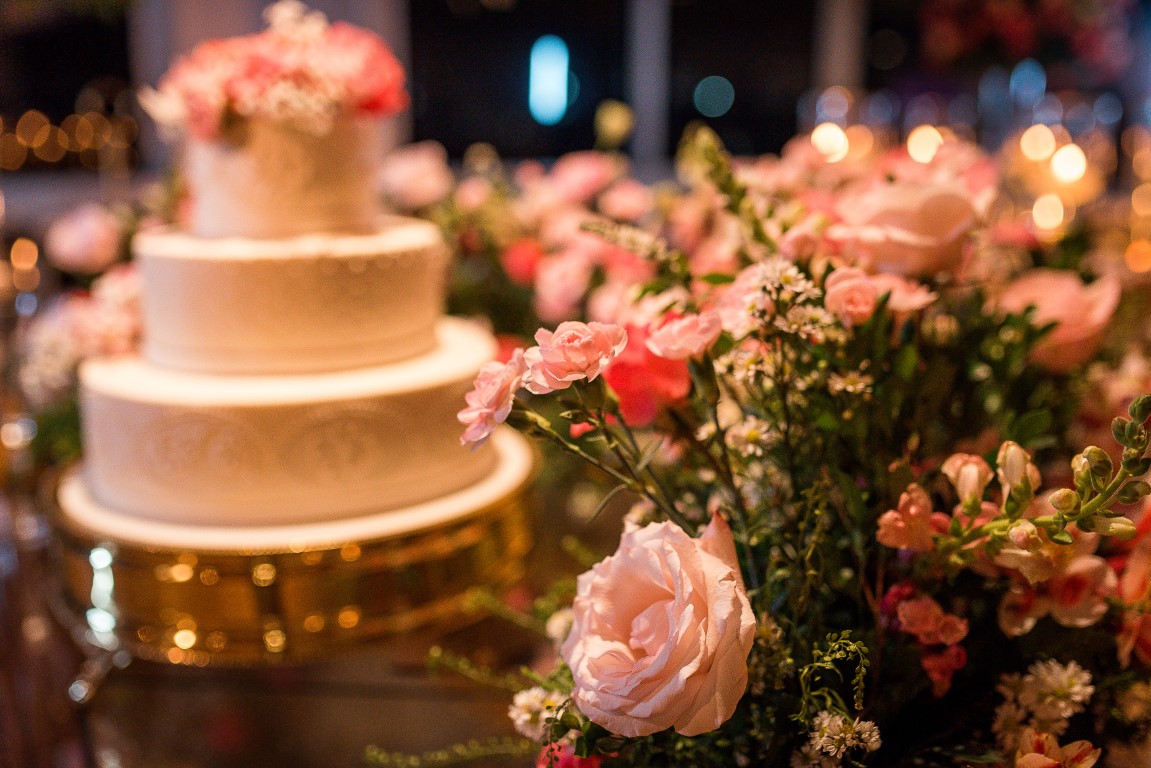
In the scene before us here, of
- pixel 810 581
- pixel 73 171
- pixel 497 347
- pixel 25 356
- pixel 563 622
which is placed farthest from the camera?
pixel 73 171

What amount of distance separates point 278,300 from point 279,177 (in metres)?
0.22

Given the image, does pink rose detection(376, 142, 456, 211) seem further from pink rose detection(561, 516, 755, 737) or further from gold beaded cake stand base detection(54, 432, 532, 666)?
pink rose detection(561, 516, 755, 737)

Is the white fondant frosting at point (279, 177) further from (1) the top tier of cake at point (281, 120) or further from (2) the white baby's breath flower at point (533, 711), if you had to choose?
(2) the white baby's breath flower at point (533, 711)

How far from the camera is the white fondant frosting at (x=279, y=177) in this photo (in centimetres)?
167

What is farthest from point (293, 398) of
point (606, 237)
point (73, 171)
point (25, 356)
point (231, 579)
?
point (73, 171)

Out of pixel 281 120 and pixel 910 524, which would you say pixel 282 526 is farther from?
pixel 910 524

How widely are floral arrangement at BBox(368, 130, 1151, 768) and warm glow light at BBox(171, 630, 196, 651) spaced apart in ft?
2.02

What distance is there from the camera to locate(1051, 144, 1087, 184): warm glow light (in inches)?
83.9

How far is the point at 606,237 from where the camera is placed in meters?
0.99

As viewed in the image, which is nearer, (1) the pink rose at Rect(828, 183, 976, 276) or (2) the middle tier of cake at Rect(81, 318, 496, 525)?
(1) the pink rose at Rect(828, 183, 976, 276)

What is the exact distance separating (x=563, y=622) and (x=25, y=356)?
1.76 meters

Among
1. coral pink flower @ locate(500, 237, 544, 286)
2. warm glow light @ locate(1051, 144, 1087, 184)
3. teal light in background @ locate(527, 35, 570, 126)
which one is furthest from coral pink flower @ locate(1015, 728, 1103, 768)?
teal light in background @ locate(527, 35, 570, 126)

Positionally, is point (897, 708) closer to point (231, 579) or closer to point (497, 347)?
point (231, 579)

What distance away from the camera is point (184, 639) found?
143cm
